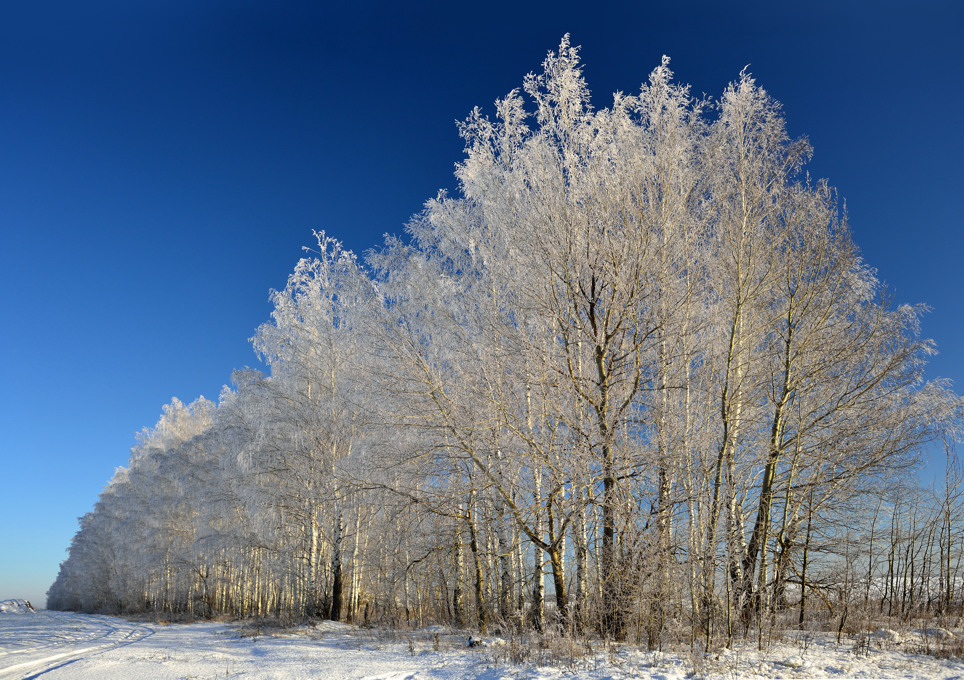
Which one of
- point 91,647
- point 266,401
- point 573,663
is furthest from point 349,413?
point 573,663

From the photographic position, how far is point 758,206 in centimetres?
1019

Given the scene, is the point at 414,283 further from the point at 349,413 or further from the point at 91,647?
the point at 91,647

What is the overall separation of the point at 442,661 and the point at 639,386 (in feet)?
15.1

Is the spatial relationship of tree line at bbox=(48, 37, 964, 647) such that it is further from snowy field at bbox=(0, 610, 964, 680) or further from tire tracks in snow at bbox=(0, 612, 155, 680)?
tire tracks in snow at bbox=(0, 612, 155, 680)

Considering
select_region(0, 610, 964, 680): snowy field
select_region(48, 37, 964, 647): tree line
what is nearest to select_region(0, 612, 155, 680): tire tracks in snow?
select_region(0, 610, 964, 680): snowy field

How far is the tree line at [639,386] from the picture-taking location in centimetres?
818

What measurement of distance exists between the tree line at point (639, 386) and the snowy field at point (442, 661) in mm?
677

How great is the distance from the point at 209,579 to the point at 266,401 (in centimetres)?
1389

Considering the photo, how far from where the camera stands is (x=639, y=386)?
8609 mm

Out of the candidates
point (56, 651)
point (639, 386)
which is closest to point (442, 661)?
point (639, 386)

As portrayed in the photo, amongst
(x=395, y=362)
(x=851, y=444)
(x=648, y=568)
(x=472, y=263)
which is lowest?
(x=648, y=568)

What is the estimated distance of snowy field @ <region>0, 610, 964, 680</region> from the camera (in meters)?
6.84

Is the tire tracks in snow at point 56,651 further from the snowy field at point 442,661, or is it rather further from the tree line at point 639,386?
the tree line at point 639,386

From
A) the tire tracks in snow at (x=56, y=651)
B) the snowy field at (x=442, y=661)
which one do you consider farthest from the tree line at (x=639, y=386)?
the tire tracks in snow at (x=56, y=651)
